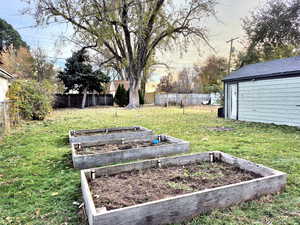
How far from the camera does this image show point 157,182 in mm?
2287

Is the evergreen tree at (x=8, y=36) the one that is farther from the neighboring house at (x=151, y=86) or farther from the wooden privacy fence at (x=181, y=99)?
the wooden privacy fence at (x=181, y=99)

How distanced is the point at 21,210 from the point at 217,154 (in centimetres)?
266

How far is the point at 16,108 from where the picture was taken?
723 centimetres

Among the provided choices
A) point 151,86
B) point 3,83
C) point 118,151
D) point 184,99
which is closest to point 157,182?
point 118,151

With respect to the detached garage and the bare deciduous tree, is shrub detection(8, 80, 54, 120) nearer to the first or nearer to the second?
the bare deciduous tree

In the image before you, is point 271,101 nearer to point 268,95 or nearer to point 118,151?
point 268,95

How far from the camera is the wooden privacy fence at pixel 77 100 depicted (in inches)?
730

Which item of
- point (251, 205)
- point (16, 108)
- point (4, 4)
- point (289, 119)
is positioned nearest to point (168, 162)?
point (251, 205)

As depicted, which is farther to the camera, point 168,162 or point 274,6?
point 274,6

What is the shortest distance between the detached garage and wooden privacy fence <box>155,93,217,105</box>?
33.6ft

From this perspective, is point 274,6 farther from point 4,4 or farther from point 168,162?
point 4,4

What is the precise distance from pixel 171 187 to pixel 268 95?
23.6ft

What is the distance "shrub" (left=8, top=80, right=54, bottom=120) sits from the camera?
7.74m

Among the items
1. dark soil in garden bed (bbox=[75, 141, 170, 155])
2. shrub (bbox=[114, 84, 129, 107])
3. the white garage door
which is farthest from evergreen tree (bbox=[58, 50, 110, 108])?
dark soil in garden bed (bbox=[75, 141, 170, 155])
